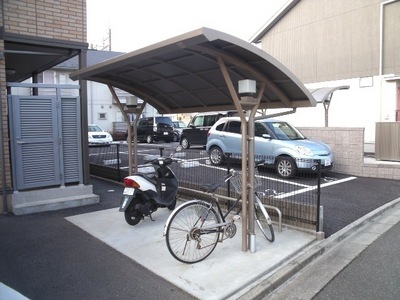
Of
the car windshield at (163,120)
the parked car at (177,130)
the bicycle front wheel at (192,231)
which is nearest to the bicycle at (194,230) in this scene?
Answer: the bicycle front wheel at (192,231)

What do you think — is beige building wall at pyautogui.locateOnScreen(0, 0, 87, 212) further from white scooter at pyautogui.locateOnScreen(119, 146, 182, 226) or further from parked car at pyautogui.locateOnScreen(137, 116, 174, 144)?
parked car at pyautogui.locateOnScreen(137, 116, 174, 144)

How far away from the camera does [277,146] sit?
9.57 metres

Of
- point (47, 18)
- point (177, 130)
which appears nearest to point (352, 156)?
point (47, 18)

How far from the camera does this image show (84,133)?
6.71m

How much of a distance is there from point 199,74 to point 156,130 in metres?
18.1

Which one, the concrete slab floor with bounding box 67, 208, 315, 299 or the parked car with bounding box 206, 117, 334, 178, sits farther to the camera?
the parked car with bounding box 206, 117, 334, 178

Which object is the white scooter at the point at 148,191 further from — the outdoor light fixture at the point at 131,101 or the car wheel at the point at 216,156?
the car wheel at the point at 216,156

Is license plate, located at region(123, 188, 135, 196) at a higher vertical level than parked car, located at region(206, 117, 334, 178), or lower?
lower

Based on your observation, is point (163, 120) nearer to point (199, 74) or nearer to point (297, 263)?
point (199, 74)

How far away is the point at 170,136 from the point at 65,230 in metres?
18.1

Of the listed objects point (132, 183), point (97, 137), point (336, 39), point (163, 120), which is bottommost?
point (132, 183)

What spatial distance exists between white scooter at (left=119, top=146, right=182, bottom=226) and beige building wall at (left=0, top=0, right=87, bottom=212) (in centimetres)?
230

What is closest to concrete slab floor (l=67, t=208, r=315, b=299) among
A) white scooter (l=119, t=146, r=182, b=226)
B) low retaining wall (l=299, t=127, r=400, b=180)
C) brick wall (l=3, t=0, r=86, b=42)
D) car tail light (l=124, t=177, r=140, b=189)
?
Answer: white scooter (l=119, t=146, r=182, b=226)

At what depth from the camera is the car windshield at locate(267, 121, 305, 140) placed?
32.6 feet
